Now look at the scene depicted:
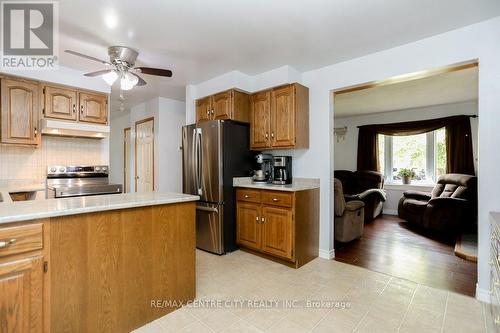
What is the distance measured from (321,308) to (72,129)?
340 cm

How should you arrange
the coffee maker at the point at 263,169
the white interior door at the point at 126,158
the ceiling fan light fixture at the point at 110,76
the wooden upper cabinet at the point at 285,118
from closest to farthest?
the ceiling fan light fixture at the point at 110,76 < the wooden upper cabinet at the point at 285,118 < the coffee maker at the point at 263,169 < the white interior door at the point at 126,158

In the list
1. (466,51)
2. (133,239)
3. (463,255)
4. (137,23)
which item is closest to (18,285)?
(133,239)

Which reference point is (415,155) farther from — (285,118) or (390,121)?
(285,118)

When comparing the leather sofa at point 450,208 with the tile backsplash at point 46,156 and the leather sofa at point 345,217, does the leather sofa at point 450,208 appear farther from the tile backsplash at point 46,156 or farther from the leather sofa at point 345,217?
the tile backsplash at point 46,156

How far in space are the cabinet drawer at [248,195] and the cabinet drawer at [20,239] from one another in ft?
7.02

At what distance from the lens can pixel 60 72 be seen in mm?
3170

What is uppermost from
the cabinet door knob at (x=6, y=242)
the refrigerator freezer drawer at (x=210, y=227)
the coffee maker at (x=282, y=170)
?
the coffee maker at (x=282, y=170)

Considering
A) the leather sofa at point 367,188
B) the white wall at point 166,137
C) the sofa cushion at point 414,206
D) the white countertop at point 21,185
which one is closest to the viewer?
the white countertop at point 21,185

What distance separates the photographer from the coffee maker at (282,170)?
3.29 metres

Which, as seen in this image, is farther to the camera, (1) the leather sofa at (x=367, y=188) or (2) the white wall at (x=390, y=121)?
(1) the leather sofa at (x=367, y=188)

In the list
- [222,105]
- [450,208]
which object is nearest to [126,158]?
[222,105]

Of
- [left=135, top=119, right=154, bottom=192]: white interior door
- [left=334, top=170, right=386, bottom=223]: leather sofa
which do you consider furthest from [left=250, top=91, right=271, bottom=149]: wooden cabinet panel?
[left=334, top=170, right=386, bottom=223]: leather sofa

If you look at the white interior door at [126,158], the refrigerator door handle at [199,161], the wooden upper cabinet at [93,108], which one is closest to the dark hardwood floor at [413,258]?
the refrigerator door handle at [199,161]

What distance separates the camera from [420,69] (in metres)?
2.48
